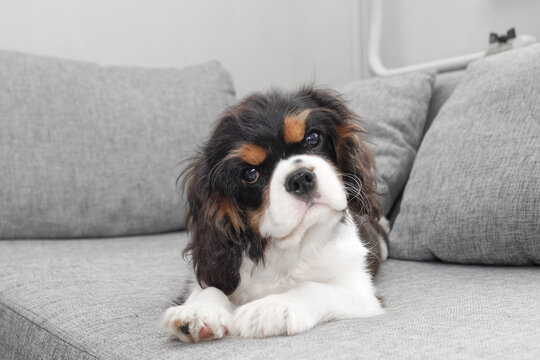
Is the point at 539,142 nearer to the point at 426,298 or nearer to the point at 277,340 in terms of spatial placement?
the point at 426,298

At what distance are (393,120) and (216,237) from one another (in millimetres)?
1284

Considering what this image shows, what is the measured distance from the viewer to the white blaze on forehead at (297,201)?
1337 mm

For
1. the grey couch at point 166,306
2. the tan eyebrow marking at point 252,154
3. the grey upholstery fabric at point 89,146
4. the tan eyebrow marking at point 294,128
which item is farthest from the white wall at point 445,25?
the tan eyebrow marking at point 252,154

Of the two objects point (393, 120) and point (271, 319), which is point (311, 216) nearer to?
point (271, 319)

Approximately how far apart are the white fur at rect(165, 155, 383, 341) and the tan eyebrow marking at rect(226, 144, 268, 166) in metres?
0.05

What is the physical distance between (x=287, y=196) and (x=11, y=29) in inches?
94.5

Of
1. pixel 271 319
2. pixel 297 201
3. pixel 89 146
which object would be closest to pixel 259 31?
pixel 89 146

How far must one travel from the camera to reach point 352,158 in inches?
61.4

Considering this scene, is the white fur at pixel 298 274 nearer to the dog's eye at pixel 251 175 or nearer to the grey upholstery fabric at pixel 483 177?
the dog's eye at pixel 251 175

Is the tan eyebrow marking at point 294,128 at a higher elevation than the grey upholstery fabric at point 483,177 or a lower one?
higher

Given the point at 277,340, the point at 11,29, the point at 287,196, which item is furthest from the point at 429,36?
the point at 277,340

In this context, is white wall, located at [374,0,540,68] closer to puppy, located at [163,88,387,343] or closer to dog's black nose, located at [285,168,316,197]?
puppy, located at [163,88,387,343]

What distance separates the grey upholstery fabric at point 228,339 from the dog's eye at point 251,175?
1.17ft

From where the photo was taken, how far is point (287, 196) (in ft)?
4.39
